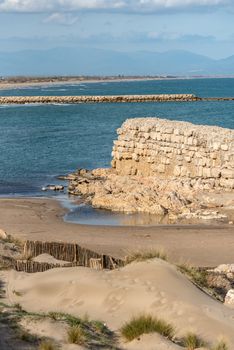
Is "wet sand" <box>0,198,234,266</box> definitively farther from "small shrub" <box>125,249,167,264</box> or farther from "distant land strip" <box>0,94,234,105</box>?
"distant land strip" <box>0,94,234,105</box>

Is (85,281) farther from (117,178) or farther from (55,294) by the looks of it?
(117,178)

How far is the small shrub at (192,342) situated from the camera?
8.26 metres

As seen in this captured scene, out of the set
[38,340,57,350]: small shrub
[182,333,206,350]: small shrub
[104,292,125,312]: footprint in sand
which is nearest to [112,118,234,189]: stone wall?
[104,292,125,312]: footprint in sand

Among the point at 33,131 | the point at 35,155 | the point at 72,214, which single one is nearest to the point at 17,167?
the point at 35,155

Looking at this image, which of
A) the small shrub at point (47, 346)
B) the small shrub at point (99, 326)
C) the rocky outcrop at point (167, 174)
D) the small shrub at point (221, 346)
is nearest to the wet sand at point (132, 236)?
the rocky outcrop at point (167, 174)

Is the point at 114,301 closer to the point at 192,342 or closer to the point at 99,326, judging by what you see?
the point at 99,326

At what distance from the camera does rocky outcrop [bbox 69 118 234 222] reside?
2212cm

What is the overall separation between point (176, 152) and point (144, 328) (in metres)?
17.5

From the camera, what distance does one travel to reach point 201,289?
35.6 ft

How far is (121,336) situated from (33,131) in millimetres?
43267

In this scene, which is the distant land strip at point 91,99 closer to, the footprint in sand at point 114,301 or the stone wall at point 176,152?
the stone wall at point 176,152

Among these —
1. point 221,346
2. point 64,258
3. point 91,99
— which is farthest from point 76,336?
point 91,99

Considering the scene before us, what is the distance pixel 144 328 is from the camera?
27.8ft

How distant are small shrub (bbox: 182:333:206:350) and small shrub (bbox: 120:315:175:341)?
206 millimetres
